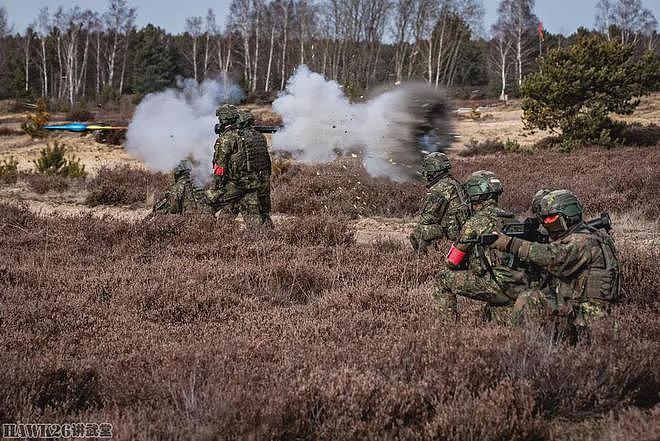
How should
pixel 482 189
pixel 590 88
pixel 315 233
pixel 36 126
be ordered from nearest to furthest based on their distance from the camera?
pixel 482 189
pixel 315 233
pixel 590 88
pixel 36 126

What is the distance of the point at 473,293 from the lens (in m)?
4.80

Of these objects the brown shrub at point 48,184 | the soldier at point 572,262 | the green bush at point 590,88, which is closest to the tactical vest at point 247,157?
the soldier at point 572,262

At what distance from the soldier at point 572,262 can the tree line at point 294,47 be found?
1321 inches

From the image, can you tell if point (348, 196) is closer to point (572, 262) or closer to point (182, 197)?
point (182, 197)

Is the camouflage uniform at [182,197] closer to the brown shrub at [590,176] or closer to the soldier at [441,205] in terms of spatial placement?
the soldier at [441,205]

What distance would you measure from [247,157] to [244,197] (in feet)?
1.97

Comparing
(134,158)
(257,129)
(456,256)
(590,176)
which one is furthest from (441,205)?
(134,158)

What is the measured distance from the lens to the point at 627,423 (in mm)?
3184

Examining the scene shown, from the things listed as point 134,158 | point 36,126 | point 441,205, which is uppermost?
point 441,205

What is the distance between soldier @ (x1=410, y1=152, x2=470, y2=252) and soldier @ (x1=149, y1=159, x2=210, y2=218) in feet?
13.9

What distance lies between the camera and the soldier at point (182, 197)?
1008cm

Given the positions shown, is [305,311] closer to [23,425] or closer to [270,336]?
[270,336]

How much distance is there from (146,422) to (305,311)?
8.05ft

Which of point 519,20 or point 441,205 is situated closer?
point 441,205
